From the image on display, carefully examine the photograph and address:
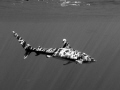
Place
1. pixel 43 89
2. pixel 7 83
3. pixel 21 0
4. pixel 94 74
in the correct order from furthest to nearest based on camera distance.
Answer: pixel 94 74 → pixel 7 83 → pixel 43 89 → pixel 21 0

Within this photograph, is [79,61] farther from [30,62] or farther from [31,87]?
[30,62]

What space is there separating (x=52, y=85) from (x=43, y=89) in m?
4.39

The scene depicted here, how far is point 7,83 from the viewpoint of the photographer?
41.9 m

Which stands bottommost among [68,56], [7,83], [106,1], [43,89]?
[7,83]

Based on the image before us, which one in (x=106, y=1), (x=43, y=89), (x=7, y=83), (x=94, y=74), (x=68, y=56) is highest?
(x=106, y=1)

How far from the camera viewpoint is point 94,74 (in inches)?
1914

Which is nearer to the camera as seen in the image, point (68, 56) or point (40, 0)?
point (68, 56)

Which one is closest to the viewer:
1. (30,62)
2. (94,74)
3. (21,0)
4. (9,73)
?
(21,0)

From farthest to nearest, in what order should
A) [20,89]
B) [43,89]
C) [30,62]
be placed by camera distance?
[30,62] → [20,89] → [43,89]

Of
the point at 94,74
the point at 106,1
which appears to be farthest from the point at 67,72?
the point at 106,1

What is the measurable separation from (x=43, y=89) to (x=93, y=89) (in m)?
9.83

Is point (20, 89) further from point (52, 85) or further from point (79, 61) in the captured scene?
point (79, 61)

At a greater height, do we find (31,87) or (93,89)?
(93,89)

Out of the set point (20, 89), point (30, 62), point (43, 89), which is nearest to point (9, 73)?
point (20, 89)
